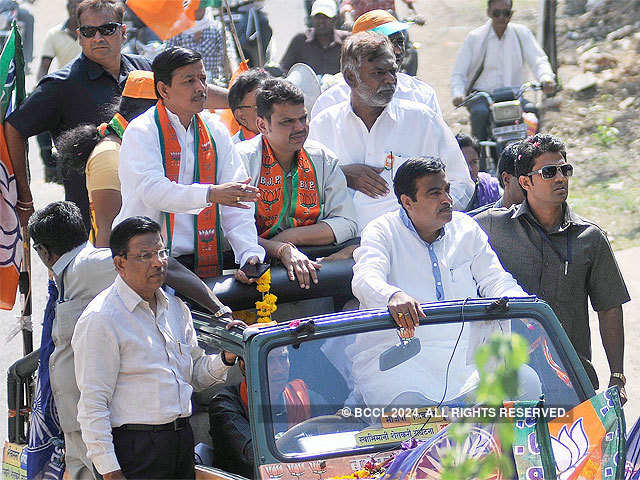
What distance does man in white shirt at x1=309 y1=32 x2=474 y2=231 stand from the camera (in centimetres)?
580

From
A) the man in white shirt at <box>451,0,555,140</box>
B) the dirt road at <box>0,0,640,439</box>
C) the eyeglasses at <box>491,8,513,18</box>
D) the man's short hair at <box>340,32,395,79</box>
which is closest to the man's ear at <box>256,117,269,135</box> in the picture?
the man's short hair at <box>340,32,395,79</box>

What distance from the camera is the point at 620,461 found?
3.53 m

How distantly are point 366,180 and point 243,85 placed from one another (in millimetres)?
1031

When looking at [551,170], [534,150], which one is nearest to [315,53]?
[534,150]

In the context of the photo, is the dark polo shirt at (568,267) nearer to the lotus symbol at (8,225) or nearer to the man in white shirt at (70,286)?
the man in white shirt at (70,286)

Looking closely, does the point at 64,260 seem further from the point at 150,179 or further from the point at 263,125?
the point at 263,125

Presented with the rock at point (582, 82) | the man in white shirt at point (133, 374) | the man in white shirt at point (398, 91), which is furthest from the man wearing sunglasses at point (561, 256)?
the rock at point (582, 82)

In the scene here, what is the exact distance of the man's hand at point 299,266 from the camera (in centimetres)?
491

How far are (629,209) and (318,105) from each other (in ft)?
17.7

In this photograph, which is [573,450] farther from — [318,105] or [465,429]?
[318,105]

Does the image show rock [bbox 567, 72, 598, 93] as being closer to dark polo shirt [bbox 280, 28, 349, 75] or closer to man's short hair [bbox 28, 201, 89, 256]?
dark polo shirt [bbox 280, 28, 349, 75]

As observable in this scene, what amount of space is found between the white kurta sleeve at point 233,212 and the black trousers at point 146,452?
1193mm

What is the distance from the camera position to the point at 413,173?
4660mm

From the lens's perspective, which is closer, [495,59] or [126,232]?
[126,232]
